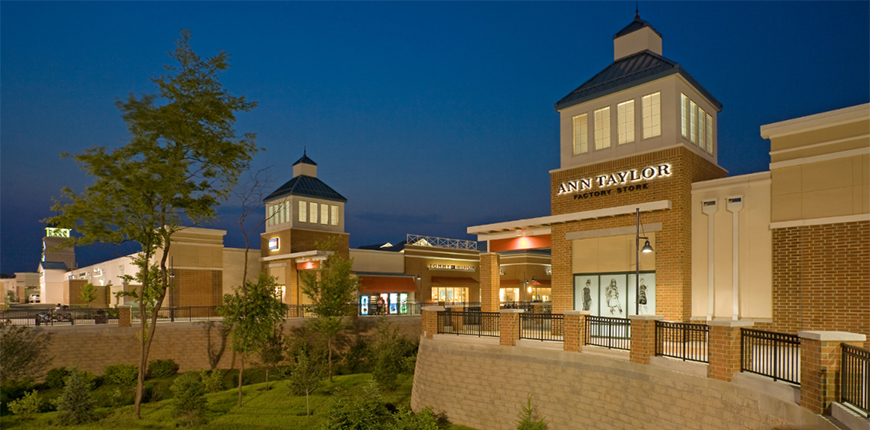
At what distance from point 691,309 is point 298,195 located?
3041 centimetres

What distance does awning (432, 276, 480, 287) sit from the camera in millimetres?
50812

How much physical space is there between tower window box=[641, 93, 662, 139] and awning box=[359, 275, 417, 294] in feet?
89.1

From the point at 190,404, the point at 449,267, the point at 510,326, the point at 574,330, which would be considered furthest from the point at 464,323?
the point at 449,267

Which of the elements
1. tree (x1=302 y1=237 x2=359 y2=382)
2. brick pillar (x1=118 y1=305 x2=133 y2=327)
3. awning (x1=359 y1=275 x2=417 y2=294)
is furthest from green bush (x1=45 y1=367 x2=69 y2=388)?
awning (x1=359 y1=275 x2=417 y2=294)

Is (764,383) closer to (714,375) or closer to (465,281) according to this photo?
(714,375)

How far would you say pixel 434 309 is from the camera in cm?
2158

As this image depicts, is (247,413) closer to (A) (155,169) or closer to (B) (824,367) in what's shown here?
(A) (155,169)

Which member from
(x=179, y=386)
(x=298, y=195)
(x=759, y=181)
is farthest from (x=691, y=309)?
(x=298, y=195)

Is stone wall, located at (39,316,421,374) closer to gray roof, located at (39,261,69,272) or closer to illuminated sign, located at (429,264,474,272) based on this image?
illuminated sign, located at (429,264,474,272)

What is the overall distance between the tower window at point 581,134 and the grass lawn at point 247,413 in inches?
492

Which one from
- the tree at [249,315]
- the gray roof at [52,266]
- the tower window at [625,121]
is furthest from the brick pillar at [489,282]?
the gray roof at [52,266]

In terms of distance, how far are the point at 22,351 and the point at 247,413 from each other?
41.5 feet

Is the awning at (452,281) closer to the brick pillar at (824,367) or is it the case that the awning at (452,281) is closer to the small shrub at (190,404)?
the small shrub at (190,404)

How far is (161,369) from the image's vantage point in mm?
27641
